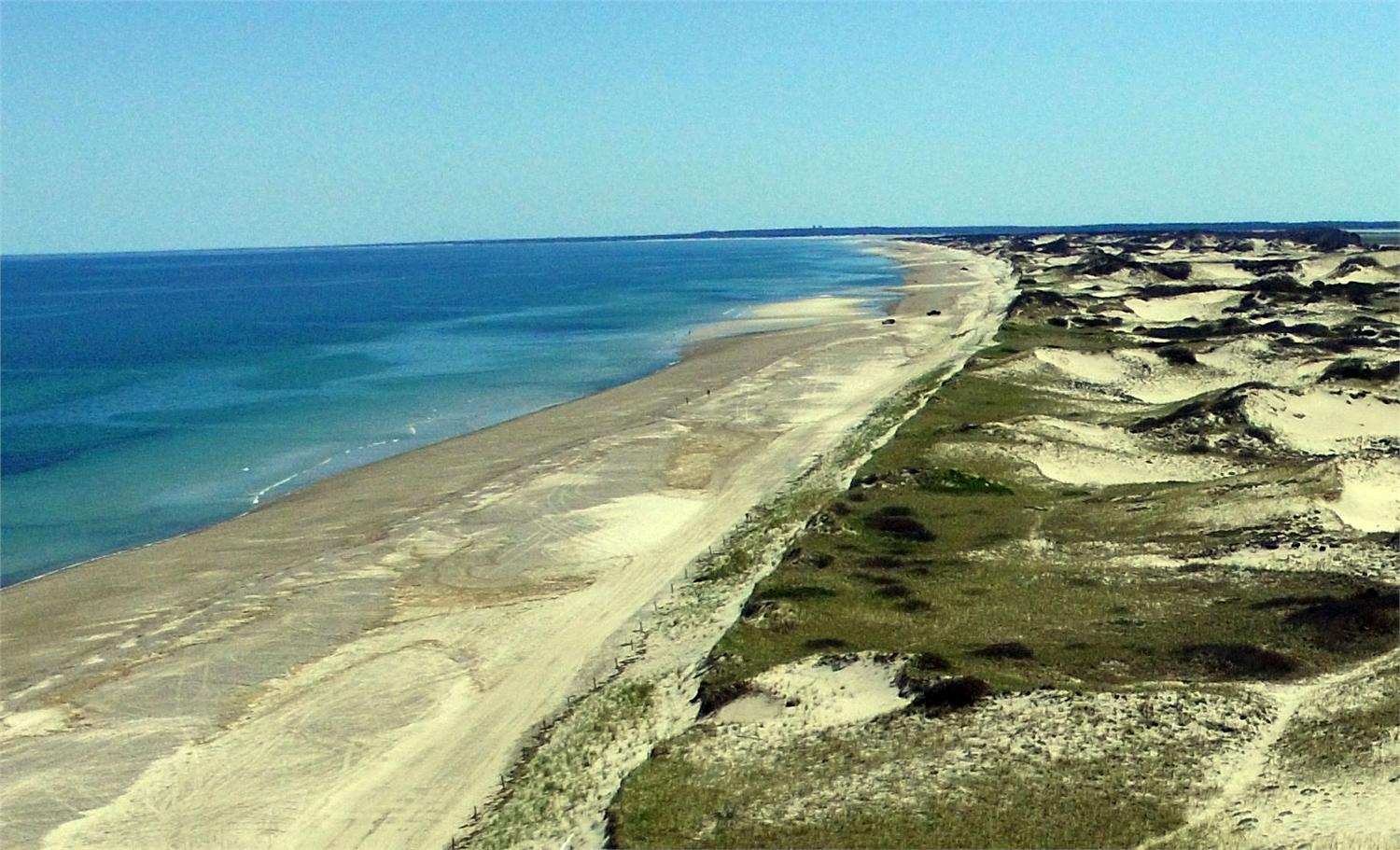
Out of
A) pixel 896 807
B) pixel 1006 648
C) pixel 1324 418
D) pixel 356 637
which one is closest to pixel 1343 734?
pixel 1006 648

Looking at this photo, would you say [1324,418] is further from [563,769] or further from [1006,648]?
[563,769]

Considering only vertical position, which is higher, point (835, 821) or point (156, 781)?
point (835, 821)

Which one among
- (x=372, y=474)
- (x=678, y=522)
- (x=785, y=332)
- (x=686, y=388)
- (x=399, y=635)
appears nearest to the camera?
(x=399, y=635)

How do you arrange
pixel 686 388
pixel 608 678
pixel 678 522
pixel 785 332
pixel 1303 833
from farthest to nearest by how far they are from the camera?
pixel 785 332 → pixel 686 388 → pixel 678 522 → pixel 608 678 → pixel 1303 833

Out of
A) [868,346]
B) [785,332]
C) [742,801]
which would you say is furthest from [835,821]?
[785,332]

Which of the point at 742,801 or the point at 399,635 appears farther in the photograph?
the point at 399,635

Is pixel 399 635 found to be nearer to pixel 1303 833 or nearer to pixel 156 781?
pixel 156 781

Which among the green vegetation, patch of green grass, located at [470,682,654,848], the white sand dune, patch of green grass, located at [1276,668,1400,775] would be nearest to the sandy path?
patch of green grass, located at [470,682,654,848]
